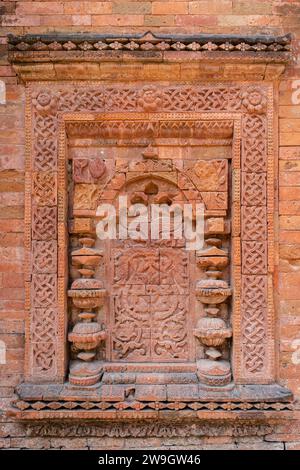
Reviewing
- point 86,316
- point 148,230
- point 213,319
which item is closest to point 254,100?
point 148,230

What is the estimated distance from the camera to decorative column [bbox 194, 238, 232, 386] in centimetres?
329

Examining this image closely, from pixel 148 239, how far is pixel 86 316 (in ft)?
3.35

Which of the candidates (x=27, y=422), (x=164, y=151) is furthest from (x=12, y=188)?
(x=27, y=422)

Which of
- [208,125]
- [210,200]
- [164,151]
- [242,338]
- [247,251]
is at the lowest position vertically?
[242,338]

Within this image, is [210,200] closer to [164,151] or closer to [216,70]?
[164,151]

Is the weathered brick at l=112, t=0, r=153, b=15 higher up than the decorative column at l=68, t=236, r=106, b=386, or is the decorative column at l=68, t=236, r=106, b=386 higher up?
the weathered brick at l=112, t=0, r=153, b=15

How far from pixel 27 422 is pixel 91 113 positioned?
10.5 feet

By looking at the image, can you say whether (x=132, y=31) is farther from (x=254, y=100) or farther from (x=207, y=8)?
(x=254, y=100)

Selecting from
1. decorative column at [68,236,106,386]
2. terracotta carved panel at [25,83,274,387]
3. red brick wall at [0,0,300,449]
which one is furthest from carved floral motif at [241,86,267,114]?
decorative column at [68,236,106,386]

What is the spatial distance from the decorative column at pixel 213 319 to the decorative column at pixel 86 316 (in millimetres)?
1026

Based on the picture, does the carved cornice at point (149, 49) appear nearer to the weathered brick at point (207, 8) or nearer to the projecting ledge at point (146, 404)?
the weathered brick at point (207, 8)

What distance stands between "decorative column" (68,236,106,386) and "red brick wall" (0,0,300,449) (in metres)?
0.57

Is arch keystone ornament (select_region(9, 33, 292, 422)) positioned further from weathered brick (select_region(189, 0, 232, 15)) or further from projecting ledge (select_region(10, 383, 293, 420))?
weathered brick (select_region(189, 0, 232, 15))

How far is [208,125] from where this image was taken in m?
3.39
